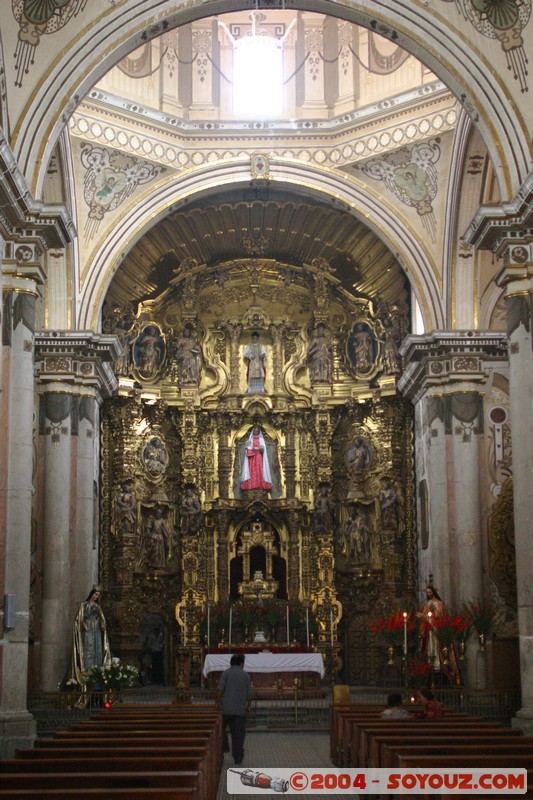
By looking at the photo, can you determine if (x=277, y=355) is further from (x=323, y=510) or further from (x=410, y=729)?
(x=410, y=729)

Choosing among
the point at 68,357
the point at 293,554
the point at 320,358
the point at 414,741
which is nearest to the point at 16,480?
the point at 68,357

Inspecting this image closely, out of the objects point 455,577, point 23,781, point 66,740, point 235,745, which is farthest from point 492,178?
point 23,781

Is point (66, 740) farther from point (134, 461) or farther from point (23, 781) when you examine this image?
point (134, 461)

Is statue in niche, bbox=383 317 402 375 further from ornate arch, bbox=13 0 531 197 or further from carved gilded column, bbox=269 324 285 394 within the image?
ornate arch, bbox=13 0 531 197

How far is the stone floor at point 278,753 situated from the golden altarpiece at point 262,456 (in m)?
8.77

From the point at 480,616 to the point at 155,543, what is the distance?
9399 mm

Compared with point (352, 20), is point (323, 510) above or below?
below

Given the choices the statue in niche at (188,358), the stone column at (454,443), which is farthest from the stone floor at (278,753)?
the statue in niche at (188,358)

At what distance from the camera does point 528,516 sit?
17.0 m

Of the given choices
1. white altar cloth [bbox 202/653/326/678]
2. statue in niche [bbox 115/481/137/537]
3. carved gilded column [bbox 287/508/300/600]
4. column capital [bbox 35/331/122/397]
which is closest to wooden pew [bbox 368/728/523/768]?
white altar cloth [bbox 202/653/326/678]

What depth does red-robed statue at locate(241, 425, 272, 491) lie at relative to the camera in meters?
29.8

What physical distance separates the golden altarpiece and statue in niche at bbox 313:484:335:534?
60 millimetres

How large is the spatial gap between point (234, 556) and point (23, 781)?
22044 millimetres

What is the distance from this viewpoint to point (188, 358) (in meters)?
30.0
